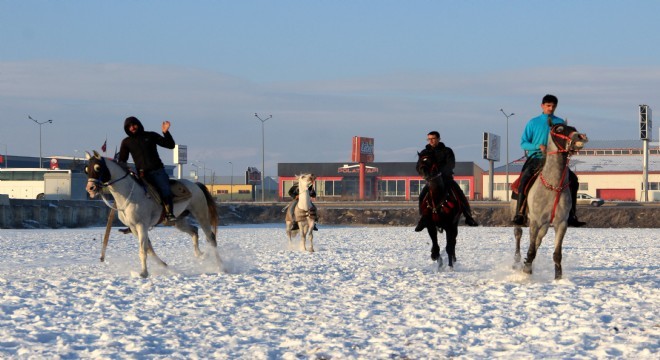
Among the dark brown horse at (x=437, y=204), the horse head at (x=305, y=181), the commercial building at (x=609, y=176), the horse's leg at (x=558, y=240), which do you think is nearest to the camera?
the horse's leg at (x=558, y=240)

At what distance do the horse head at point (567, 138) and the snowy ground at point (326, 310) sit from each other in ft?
6.34

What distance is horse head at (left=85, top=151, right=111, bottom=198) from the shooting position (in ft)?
45.5

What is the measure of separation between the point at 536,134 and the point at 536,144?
0.15 m

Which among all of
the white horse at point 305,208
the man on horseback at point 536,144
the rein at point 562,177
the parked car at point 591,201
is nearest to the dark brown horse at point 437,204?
the man on horseback at point 536,144

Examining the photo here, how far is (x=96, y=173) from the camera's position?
13992 mm

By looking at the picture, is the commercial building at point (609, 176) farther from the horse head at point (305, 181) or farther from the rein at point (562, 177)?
the rein at point (562, 177)

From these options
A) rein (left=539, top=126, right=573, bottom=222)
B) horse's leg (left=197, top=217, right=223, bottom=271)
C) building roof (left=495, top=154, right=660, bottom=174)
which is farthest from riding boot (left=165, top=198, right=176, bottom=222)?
building roof (left=495, top=154, right=660, bottom=174)

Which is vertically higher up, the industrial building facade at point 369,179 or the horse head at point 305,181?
the industrial building facade at point 369,179

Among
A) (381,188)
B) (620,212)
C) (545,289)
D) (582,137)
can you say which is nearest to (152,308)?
(545,289)

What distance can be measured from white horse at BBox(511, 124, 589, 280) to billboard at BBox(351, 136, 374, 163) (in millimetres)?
99111

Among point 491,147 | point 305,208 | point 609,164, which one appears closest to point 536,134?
point 305,208

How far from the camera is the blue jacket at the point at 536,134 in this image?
1408cm

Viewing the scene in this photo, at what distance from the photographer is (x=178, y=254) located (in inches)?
854

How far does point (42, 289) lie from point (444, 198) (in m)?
6.92
